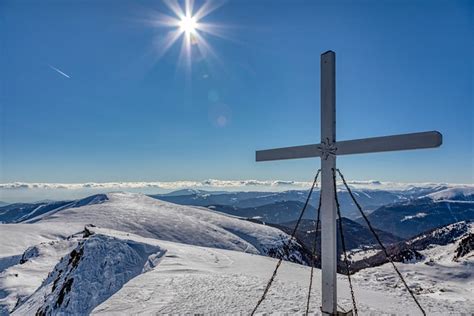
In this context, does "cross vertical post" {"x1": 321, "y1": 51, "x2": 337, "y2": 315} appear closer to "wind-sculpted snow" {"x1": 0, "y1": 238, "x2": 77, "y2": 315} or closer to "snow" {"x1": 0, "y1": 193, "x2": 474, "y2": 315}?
"snow" {"x1": 0, "y1": 193, "x2": 474, "y2": 315}

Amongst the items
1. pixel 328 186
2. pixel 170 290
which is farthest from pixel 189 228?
pixel 328 186

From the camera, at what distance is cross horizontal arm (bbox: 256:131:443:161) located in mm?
3771

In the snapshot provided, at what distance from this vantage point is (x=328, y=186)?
4.44 m

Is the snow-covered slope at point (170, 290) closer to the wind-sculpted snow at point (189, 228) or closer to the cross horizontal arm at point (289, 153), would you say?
the cross horizontal arm at point (289, 153)

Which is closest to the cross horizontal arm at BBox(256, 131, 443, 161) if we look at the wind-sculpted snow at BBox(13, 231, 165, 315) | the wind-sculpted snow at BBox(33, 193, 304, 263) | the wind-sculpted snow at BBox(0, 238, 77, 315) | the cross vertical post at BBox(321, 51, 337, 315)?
the cross vertical post at BBox(321, 51, 337, 315)

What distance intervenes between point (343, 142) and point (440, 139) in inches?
47.4

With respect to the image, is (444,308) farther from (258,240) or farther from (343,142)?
(258,240)

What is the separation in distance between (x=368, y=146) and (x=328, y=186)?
78 cm

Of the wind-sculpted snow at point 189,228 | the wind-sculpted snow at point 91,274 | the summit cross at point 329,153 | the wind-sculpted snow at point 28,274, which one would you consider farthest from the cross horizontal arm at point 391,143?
the wind-sculpted snow at point 189,228

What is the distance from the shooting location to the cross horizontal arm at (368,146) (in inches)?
148

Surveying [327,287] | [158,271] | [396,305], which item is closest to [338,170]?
[327,287]

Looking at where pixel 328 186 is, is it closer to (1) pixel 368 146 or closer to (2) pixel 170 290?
(1) pixel 368 146

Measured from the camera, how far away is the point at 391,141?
411 centimetres

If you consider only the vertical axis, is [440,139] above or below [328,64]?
below
